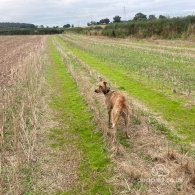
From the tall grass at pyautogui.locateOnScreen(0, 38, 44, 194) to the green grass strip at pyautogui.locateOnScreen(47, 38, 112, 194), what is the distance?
0.77 metres

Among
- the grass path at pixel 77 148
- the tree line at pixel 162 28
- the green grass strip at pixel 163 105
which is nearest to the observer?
the grass path at pixel 77 148

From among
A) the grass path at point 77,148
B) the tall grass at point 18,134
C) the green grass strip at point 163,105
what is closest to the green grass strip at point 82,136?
the grass path at point 77,148

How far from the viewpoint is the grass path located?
7.21 metres

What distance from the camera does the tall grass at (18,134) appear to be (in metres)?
7.25

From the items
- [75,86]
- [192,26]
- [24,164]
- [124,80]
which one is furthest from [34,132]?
[192,26]

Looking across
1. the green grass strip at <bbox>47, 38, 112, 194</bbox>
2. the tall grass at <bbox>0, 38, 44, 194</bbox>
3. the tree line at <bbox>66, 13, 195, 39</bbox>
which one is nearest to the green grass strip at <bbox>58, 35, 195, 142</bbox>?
the green grass strip at <bbox>47, 38, 112, 194</bbox>

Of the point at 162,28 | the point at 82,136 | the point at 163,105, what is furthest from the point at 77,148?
the point at 162,28

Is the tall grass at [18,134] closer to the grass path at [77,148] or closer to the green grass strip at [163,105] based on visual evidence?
the grass path at [77,148]

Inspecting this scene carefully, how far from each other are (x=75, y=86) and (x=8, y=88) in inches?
121

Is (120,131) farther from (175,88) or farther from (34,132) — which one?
(175,88)

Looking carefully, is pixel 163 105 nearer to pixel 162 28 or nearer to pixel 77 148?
pixel 77 148

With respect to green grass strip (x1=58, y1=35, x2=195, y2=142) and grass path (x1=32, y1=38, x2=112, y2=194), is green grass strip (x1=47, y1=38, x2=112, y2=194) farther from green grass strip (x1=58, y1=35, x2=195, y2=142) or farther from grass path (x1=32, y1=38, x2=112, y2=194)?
green grass strip (x1=58, y1=35, x2=195, y2=142)

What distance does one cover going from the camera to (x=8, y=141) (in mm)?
9375

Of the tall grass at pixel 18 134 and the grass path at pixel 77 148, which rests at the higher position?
the tall grass at pixel 18 134
